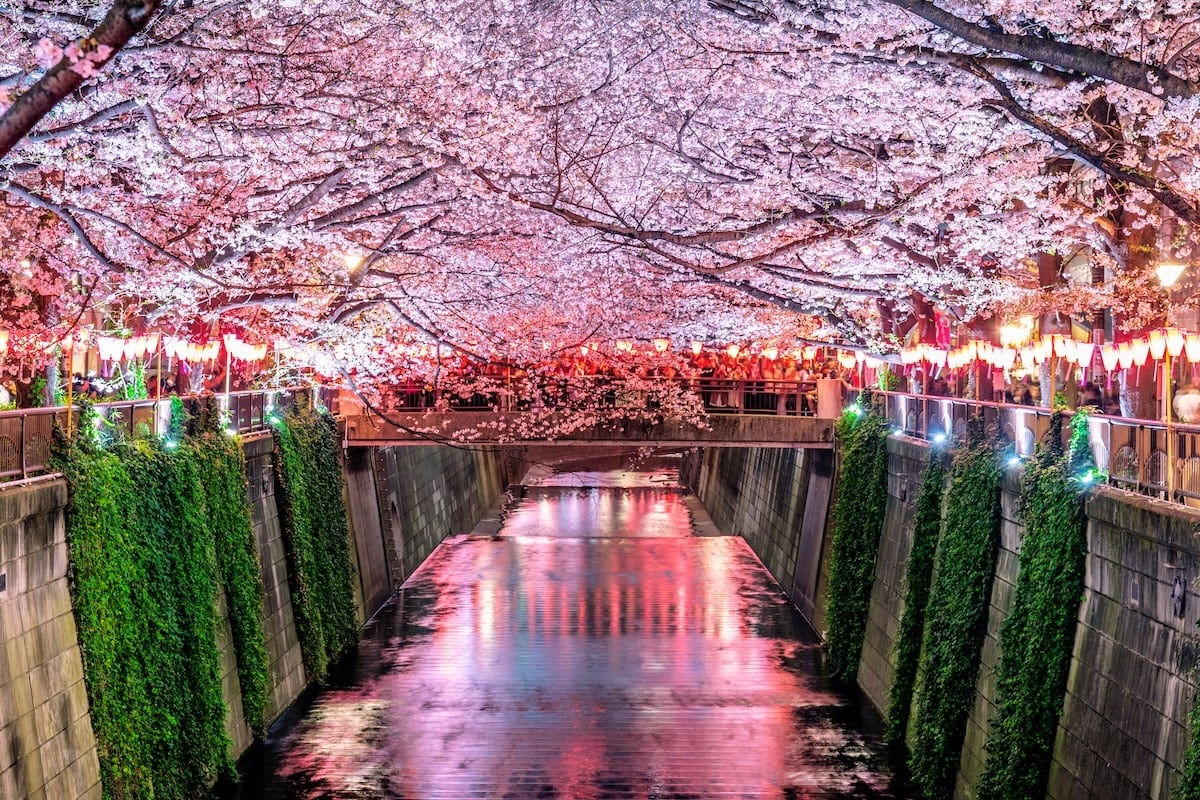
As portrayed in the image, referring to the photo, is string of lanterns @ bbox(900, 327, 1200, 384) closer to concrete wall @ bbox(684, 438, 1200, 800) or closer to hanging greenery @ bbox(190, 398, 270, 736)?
concrete wall @ bbox(684, 438, 1200, 800)

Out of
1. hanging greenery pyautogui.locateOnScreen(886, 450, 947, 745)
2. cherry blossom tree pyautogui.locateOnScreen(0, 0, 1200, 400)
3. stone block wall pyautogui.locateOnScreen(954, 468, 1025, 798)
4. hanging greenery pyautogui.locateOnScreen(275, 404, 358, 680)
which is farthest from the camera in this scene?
hanging greenery pyautogui.locateOnScreen(275, 404, 358, 680)

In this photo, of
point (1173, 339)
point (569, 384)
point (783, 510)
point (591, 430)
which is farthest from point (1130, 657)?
point (783, 510)

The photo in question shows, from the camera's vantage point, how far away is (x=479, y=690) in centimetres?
1977

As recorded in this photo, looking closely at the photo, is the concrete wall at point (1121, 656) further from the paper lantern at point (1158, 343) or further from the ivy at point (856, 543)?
the ivy at point (856, 543)

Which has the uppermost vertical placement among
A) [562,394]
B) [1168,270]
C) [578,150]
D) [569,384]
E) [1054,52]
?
[578,150]

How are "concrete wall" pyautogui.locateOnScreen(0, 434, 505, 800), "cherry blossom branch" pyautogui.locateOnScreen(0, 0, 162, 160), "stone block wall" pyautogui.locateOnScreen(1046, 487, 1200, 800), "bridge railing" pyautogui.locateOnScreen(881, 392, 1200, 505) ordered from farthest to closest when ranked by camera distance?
"concrete wall" pyautogui.locateOnScreen(0, 434, 505, 800) < "bridge railing" pyautogui.locateOnScreen(881, 392, 1200, 505) < "stone block wall" pyautogui.locateOnScreen(1046, 487, 1200, 800) < "cherry blossom branch" pyautogui.locateOnScreen(0, 0, 162, 160)

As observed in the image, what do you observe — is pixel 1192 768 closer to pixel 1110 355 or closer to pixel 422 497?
pixel 1110 355

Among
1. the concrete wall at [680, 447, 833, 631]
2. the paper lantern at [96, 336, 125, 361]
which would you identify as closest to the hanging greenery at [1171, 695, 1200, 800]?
the paper lantern at [96, 336, 125, 361]

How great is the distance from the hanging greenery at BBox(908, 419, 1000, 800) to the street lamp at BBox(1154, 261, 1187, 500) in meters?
2.35

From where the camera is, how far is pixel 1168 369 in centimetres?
1184

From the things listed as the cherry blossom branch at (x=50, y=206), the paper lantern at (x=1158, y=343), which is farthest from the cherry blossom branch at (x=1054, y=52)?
the cherry blossom branch at (x=50, y=206)

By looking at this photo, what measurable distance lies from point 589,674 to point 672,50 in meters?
11.0

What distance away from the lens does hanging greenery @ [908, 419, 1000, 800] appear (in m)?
14.4

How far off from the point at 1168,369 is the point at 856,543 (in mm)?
9956
